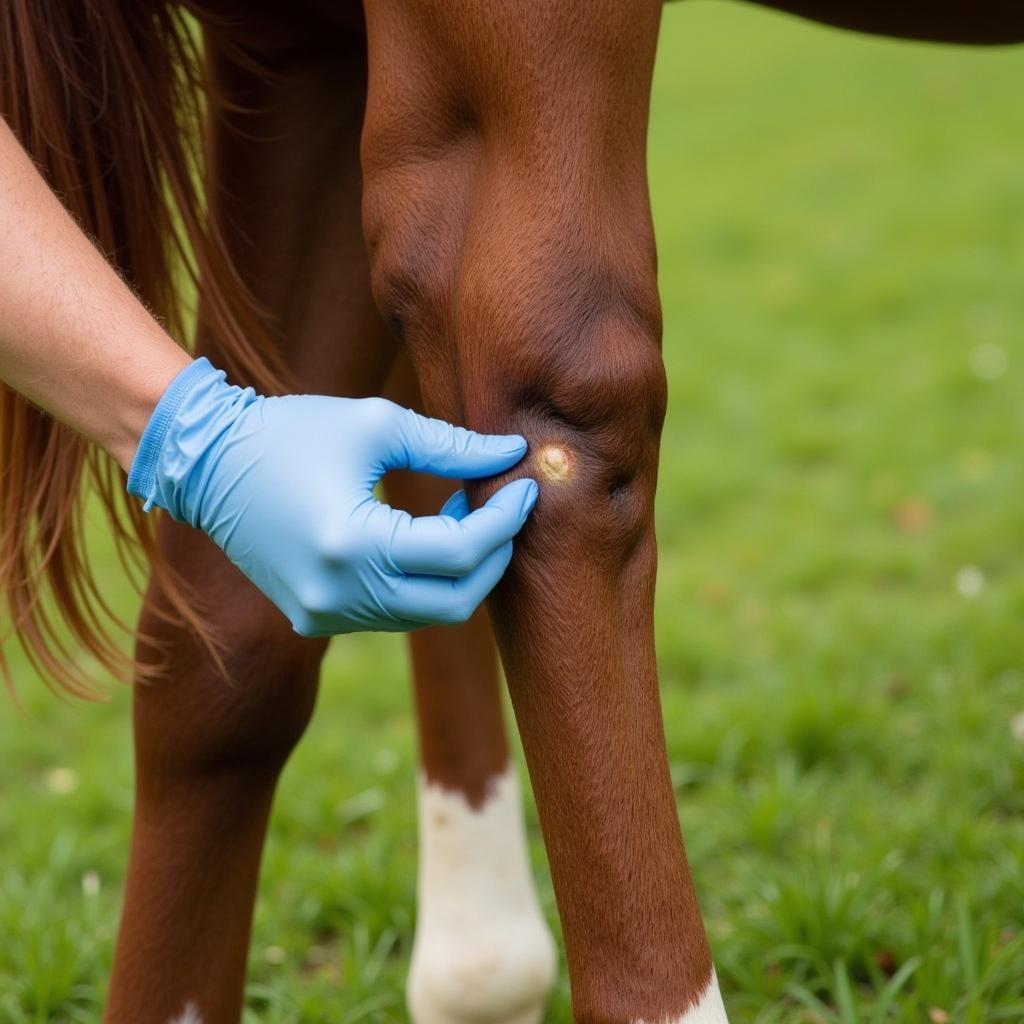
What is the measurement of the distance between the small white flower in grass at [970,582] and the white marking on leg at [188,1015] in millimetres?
1615

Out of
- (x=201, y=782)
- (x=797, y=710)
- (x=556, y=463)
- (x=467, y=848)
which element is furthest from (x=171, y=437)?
(x=797, y=710)

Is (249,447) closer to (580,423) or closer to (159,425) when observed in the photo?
(159,425)

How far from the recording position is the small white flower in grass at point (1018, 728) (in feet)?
5.94

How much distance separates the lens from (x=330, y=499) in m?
0.81

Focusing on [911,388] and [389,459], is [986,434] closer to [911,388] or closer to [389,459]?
[911,388]

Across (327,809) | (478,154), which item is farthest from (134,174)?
(327,809)

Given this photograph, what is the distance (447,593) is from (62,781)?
4.84ft

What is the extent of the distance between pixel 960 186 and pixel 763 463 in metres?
2.13

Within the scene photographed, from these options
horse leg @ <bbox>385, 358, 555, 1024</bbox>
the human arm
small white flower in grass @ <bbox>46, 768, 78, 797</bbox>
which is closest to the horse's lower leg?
the human arm

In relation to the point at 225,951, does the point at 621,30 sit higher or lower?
higher

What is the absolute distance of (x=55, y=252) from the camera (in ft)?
2.83

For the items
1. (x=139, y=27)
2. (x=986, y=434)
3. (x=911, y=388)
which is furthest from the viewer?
(x=911, y=388)

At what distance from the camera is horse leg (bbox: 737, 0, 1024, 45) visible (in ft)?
3.80

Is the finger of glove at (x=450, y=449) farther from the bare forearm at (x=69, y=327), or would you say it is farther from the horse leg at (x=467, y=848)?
the horse leg at (x=467, y=848)
